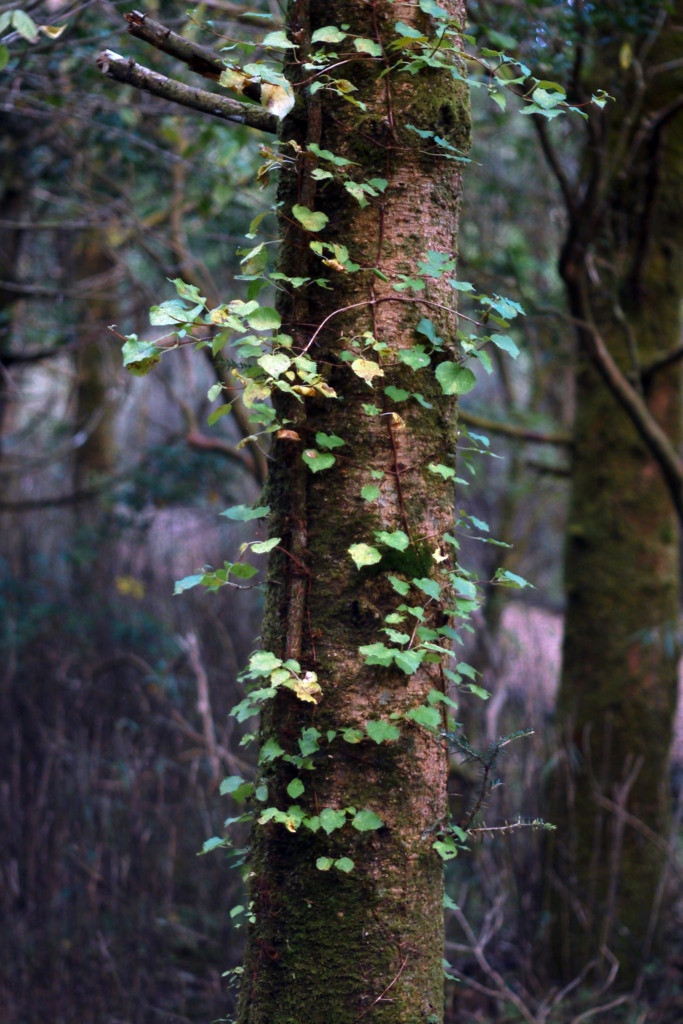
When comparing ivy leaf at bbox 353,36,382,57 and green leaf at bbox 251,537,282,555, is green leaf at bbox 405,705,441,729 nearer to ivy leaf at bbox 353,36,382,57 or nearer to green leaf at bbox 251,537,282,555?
green leaf at bbox 251,537,282,555

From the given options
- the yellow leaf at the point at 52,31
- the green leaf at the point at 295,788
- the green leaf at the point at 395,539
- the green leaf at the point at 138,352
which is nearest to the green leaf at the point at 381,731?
the green leaf at the point at 295,788

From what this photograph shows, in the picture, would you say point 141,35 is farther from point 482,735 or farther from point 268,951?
point 482,735

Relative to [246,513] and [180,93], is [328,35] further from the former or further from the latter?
[246,513]

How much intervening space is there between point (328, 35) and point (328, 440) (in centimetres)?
59

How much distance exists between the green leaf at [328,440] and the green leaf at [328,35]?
569mm

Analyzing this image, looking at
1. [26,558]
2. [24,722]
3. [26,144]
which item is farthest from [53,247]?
[24,722]


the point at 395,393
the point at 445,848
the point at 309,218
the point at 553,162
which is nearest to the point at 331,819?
the point at 445,848

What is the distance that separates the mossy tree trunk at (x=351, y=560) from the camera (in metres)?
1.18

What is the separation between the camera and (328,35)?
4.00ft

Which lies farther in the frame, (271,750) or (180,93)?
(180,93)

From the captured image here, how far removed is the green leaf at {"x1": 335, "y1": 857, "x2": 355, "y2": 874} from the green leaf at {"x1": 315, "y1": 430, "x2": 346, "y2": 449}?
583mm

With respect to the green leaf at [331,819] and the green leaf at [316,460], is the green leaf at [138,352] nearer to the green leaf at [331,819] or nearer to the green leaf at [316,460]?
the green leaf at [316,460]

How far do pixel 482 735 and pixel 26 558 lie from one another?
10.3ft

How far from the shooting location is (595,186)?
2742mm
